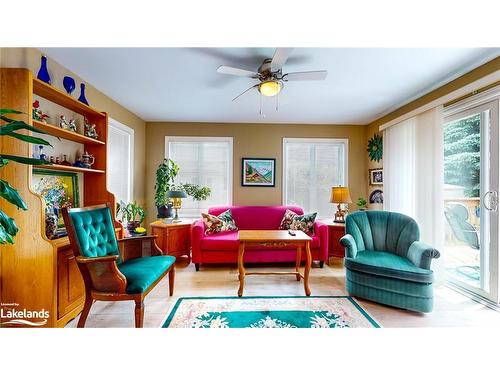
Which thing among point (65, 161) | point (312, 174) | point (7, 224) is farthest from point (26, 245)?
point (312, 174)

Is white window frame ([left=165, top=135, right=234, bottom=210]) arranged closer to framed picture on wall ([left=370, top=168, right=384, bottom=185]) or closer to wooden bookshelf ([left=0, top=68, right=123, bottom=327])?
wooden bookshelf ([left=0, top=68, right=123, bottom=327])

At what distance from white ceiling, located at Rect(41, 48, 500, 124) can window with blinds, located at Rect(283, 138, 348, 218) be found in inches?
26.4

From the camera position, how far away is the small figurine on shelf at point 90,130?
242 centimetres

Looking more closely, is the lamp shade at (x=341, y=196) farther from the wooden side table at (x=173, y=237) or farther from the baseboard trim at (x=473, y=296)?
the wooden side table at (x=173, y=237)

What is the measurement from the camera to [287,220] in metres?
3.69

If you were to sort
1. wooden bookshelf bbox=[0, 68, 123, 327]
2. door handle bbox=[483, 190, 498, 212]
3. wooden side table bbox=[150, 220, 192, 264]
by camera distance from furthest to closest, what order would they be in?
wooden side table bbox=[150, 220, 192, 264]
door handle bbox=[483, 190, 498, 212]
wooden bookshelf bbox=[0, 68, 123, 327]

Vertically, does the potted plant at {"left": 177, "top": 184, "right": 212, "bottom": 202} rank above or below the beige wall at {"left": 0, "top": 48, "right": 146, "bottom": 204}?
below

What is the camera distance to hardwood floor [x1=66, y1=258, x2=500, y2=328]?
198cm

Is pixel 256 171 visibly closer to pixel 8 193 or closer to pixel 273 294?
pixel 273 294

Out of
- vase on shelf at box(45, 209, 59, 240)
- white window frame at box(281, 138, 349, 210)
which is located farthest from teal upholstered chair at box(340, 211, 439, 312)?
vase on shelf at box(45, 209, 59, 240)

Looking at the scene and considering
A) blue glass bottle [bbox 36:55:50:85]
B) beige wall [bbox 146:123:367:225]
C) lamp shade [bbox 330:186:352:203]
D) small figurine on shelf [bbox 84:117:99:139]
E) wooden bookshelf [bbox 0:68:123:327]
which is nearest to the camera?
wooden bookshelf [bbox 0:68:123:327]

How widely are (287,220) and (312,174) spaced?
1158mm
